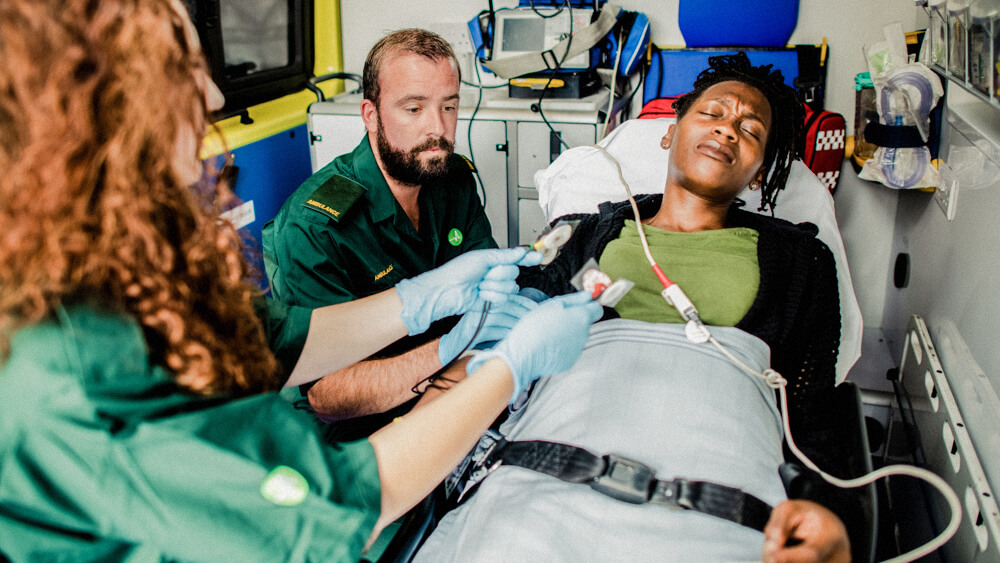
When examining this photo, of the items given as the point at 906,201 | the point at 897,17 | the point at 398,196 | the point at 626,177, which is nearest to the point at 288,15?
the point at 398,196

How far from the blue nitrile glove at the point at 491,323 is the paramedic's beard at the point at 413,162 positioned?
1.71 feet

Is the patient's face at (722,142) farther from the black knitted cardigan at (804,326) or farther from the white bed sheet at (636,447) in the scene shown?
the white bed sheet at (636,447)

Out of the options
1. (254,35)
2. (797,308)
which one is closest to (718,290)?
(797,308)

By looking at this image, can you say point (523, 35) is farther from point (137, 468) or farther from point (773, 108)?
point (137, 468)

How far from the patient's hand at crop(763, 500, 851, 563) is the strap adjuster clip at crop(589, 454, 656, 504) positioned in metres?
0.19

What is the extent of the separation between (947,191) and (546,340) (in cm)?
149

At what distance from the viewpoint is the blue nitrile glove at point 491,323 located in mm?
1410

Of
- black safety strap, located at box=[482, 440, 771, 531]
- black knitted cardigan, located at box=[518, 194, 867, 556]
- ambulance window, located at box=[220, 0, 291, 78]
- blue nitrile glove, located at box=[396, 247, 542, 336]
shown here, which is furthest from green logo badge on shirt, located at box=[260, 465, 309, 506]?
ambulance window, located at box=[220, 0, 291, 78]

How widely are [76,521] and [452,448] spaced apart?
0.44 metres

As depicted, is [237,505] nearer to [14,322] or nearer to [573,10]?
[14,322]

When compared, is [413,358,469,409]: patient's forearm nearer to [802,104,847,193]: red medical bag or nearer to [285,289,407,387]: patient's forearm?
[285,289,407,387]: patient's forearm

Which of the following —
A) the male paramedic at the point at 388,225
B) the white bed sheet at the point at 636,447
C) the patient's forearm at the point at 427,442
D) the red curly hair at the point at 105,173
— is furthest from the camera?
the male paramedic at the point at 388,225

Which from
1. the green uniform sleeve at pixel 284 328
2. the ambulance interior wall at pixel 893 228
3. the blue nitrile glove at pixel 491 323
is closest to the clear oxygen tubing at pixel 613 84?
the ambulance interior wall at pixel 893 228

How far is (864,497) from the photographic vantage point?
1.12 meters
